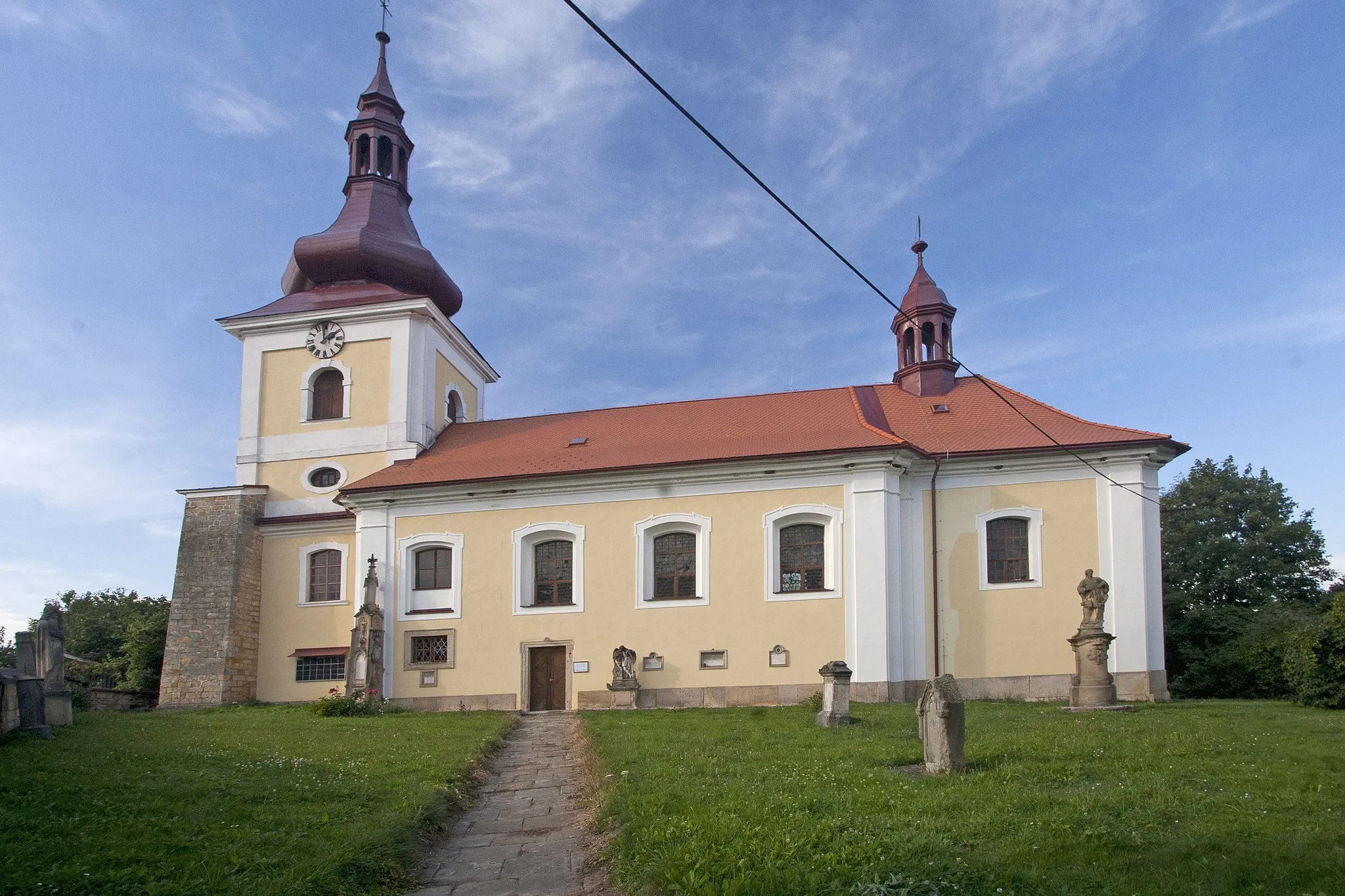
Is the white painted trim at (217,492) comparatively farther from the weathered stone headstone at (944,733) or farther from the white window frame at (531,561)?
the weathered stone headstone at (944,733)

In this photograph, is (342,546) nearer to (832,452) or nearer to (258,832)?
(832,452)

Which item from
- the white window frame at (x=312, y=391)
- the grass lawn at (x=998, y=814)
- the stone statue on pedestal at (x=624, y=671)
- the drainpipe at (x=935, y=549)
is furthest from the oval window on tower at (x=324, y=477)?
the grass lawn at (x=998, y=814)

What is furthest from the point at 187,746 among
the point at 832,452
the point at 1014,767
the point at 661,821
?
the point at 832,452

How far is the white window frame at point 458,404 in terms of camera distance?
30031mm

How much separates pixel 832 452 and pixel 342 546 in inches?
514

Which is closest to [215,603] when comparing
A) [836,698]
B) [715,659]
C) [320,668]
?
[320,668]

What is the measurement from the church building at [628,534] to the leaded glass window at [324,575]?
0.08m

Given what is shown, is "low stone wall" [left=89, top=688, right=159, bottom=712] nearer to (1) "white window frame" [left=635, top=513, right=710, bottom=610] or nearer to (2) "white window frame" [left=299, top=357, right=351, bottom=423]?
(2) "white window frame" [left=299, top=357, right=351, bottom=423]

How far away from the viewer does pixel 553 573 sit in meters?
24.9

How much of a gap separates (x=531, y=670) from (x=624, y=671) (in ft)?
8.14

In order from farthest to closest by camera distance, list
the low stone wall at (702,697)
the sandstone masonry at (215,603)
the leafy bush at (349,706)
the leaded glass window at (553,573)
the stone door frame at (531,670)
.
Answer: the sandstone masonry at (215,603), the leaded glass window at (553,573), the stone door frame at (531,670), the low stone wall at (702,697), the leafy bush at (349,706)

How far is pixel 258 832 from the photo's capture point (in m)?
7.91

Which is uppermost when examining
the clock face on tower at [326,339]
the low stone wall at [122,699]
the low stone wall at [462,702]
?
the clock face on tower at [326,339]

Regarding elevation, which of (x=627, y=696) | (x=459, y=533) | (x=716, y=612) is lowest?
(x=627, y=696)
